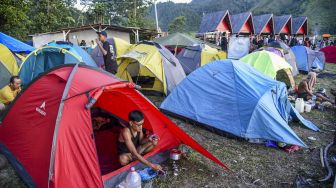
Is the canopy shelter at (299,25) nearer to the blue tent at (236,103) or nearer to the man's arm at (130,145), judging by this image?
the blue tent at (236,103)

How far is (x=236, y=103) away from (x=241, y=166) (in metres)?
1.31

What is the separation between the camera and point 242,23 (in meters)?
25.1

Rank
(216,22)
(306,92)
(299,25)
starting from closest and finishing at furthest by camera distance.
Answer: (306,92), (216,22), (299,25)

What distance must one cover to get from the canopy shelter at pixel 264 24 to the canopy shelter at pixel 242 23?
2.90ft

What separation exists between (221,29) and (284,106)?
19273 millimetres

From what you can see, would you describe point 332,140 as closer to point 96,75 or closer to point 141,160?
point 141,160

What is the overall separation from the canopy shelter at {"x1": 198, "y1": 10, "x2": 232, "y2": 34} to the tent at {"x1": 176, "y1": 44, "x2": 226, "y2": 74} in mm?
11946

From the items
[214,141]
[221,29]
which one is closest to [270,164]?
[214,141]

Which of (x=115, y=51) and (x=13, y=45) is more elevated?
(x=13, y=45)

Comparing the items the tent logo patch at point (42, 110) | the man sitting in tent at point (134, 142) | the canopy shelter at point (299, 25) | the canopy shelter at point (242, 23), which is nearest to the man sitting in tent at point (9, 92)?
the tent logo patch at point (42, 110)

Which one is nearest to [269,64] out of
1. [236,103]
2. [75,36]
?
[236,103]

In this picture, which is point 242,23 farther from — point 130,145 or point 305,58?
point 130,145

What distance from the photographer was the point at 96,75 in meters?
3.90

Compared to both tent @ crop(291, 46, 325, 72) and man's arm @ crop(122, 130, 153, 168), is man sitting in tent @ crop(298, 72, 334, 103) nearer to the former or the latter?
man's arm @ crop(122, 130, 153, 168)
